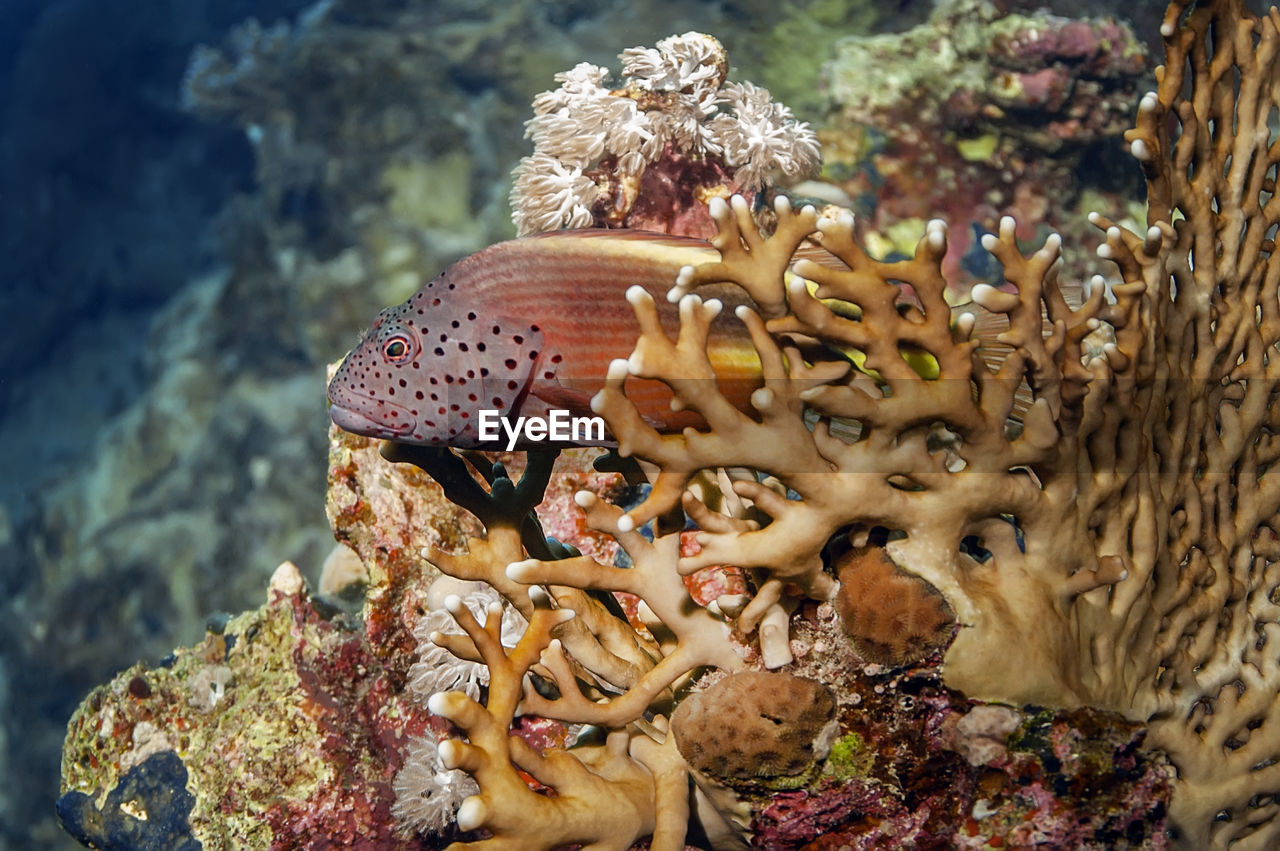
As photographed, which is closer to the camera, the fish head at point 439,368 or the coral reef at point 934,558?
the coral reef at point 934,558

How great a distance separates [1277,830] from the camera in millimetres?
2465

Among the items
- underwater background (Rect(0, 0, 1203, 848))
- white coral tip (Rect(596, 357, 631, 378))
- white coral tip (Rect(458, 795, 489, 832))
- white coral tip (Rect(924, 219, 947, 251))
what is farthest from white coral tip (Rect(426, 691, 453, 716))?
underwater background (Rect(0, 0, 1203, 848))

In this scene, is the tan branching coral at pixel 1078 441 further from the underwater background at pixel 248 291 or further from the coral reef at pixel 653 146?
the underwater background at pixel 248 291

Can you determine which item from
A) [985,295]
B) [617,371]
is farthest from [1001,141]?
[617,371]

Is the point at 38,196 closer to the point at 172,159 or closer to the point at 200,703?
the point at 172,159

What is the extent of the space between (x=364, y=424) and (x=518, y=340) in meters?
0.57

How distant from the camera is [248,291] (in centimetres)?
962

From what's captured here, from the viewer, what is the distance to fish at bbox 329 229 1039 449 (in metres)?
2.38

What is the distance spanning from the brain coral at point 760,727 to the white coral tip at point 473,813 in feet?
1.84

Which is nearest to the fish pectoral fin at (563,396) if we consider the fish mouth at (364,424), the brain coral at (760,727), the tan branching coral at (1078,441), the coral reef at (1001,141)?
the fish mouth at (364,424)

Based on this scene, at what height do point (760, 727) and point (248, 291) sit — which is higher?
point (760, 727)

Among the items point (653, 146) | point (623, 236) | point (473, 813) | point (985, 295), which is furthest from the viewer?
point (653, 146)

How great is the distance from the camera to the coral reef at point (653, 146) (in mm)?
3959

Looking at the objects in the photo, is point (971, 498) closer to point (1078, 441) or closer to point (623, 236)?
point (1078, 441)
